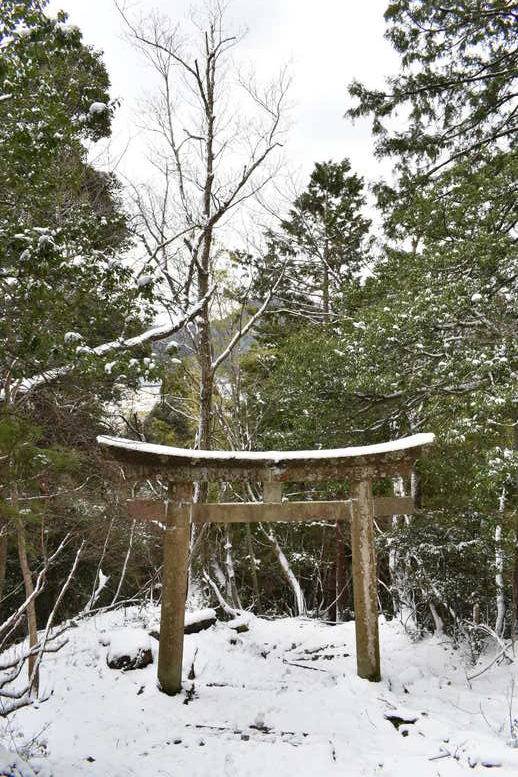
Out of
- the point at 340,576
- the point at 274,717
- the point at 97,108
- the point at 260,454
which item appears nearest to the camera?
the point at 274,717

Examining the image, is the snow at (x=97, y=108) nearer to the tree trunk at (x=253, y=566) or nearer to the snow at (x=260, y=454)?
the snow at (x=260, y=454)

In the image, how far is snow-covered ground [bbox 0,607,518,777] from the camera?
4.41m

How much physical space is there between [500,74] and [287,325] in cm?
1041

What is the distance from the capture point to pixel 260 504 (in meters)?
6.60

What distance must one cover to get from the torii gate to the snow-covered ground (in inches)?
24.0

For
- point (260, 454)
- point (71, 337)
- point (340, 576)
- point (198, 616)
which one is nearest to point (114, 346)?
point (71, 337)

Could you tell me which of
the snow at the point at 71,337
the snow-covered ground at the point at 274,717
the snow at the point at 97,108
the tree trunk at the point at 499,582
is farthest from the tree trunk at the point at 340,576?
the snow at the point at 97,108

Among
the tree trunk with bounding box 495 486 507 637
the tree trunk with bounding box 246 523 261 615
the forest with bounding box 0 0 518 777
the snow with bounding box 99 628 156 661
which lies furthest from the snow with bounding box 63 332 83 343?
the tree trunk with bounding box 246 523 261 615

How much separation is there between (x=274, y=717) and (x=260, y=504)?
2452mm

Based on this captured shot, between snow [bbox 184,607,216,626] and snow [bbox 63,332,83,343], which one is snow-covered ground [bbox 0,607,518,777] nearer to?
snow [bbox 184,607,216,626]

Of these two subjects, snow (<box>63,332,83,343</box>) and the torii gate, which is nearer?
snow (<box>63,332,83,343</box>)

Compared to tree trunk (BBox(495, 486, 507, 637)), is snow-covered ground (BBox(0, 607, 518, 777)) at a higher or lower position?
lower

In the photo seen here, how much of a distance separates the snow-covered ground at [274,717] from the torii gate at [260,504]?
0.61 metres

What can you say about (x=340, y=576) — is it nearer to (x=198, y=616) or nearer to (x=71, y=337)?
(x=198, y=616)
